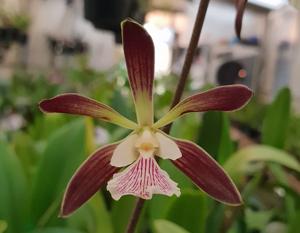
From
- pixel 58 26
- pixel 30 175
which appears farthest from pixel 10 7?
pixel 30 175

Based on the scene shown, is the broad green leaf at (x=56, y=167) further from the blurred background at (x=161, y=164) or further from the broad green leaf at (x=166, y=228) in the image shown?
the broad green leaf at (x=166, y=228)

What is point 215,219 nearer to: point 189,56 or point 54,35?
point 189,56

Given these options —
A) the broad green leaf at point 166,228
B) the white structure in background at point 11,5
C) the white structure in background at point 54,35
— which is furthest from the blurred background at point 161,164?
the white structure in background at point 54,35

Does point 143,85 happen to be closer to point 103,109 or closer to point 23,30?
point 103,109

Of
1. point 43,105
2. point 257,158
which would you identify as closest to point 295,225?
point 257,158

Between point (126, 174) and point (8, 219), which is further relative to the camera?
point (8, 219)

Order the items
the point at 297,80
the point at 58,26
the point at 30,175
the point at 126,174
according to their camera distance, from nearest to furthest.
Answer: the point at 126,174, the point at 30,175, the point at 297,80, the point at 58,26
